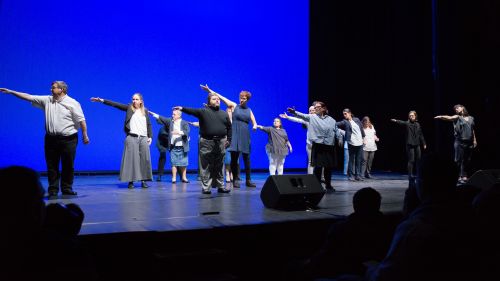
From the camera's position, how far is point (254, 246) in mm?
3457

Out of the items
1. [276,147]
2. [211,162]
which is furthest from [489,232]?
[276,147]

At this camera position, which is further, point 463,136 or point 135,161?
point 463,136

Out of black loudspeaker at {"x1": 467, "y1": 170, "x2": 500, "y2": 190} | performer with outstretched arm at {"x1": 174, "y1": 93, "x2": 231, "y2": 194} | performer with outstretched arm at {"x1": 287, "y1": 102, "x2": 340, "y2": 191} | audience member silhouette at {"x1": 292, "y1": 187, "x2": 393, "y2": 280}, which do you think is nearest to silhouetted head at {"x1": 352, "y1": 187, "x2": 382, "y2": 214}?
audience member silhouette at {"x1": 292, "y1": 187, "x2": 393, "y2": 280}

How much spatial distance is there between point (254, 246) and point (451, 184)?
1.97m

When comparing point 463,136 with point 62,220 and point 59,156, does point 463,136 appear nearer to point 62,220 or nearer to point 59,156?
point 59,156

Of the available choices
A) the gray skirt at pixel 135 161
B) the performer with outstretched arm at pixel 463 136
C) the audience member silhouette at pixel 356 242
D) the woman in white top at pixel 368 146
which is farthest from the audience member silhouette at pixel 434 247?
the woman in white top at pixel 368 146

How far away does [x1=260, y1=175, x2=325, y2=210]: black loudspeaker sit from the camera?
441 centimetres

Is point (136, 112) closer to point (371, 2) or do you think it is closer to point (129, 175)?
point (129, 175)

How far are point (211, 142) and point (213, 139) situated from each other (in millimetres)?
52

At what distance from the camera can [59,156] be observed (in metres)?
5.57

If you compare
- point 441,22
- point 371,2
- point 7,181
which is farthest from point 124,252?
point 371,2

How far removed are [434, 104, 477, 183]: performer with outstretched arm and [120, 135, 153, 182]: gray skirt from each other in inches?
229

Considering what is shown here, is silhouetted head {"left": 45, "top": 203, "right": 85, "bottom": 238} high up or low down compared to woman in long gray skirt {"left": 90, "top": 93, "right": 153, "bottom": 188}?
down

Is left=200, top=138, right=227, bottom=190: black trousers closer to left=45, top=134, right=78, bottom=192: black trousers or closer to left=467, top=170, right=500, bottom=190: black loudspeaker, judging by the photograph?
left=45, top=134, right=78, bottom=192: black trousers
